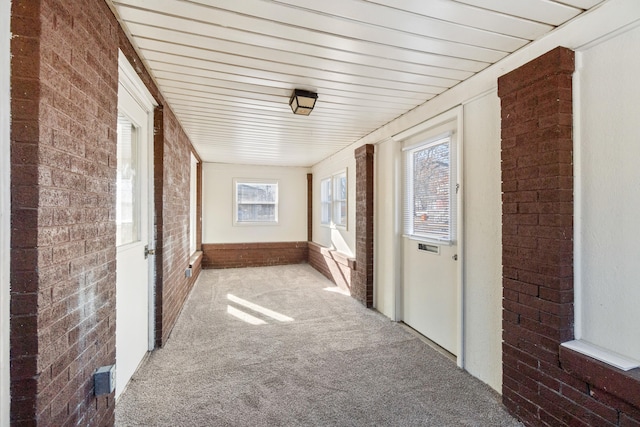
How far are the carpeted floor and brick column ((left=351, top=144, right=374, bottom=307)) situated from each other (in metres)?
0.40

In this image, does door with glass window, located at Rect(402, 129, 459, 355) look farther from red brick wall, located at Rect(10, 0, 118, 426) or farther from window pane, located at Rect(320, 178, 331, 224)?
window pane, located at Rect(320, 178, 331, 224)

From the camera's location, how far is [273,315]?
4023mm

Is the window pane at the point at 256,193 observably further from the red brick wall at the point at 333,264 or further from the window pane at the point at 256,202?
the red brick wall at the point at 333,264

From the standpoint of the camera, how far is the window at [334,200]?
5721 millimetres

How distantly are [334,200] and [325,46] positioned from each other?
4142 millimetres

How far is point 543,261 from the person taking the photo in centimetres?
188

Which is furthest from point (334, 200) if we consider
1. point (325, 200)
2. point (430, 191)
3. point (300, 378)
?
point (300, 378)

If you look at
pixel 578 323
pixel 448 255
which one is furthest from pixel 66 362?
pixel 448 255

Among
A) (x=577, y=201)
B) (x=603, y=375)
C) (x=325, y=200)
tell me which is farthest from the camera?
(x=325, y=200)

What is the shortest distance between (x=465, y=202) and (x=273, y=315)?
2718 mm

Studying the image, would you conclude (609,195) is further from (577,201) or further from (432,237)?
(432,237)

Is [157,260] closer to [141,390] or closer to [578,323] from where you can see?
[141,390]

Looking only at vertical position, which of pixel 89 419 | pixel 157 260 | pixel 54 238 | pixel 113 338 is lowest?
pixel 89 419
